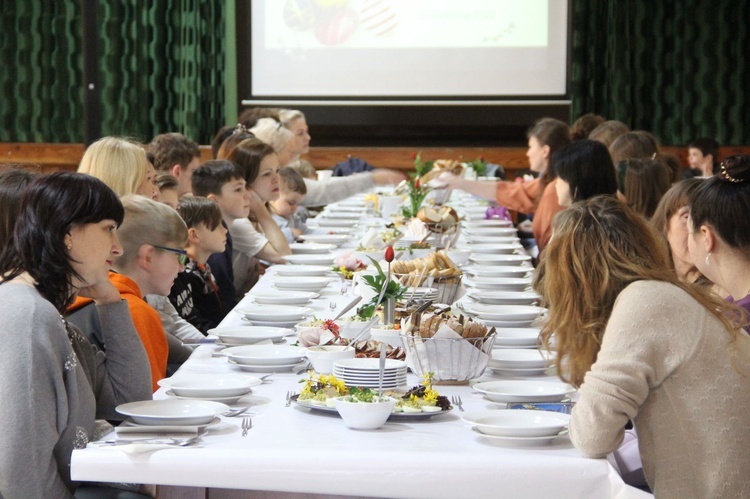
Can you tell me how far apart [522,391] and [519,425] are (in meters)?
0.24

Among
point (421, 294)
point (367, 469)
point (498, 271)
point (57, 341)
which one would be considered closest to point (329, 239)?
point (498, 271)

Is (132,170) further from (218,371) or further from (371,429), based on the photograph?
(371,429)

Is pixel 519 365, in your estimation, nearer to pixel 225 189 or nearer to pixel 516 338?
pixel 516 338

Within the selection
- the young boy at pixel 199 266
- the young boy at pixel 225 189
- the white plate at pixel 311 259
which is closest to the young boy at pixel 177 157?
the young boy at pixel 225 189

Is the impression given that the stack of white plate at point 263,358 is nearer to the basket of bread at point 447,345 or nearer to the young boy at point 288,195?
the basket of bread at point 447,345

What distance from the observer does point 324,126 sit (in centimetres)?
936

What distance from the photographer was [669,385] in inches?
65.6

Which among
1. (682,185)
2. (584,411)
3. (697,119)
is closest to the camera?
(584,411)

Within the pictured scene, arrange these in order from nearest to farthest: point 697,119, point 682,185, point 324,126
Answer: point 682,185 < point 697,119 < point 324,126

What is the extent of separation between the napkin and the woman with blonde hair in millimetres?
1670

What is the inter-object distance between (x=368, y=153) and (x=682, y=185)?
6225 mm

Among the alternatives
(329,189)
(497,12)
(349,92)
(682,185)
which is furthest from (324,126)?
(682,185)

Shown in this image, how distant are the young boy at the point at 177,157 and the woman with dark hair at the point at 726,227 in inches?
119

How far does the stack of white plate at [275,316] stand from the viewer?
270 centimetres
